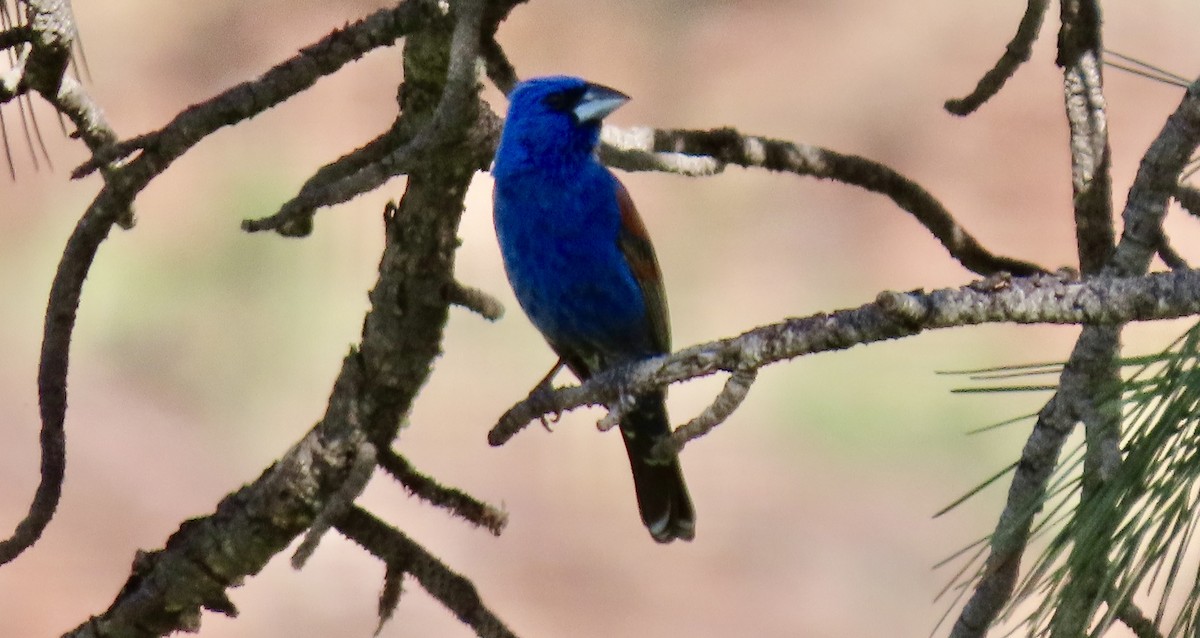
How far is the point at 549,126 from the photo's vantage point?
10.3 ft

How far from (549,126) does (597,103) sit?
12cm

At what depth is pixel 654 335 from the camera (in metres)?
3.29

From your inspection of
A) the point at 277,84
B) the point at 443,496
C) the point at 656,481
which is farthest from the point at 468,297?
the point at 656,481

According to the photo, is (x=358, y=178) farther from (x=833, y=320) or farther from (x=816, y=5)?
(x=816, y=5)

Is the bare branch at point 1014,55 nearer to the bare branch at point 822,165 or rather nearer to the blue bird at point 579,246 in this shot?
the bare branch at point 822,165

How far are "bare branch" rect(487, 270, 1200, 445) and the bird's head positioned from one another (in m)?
1.51

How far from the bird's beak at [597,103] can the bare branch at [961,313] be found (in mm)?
1453

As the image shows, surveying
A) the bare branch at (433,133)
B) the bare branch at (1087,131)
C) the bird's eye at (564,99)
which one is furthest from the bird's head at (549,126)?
the bare branch at (433,133)

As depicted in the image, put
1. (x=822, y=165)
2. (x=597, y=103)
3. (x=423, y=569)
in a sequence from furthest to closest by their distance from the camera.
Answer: (x=597, y=103) < (x=822, y=165) < (x=423, y=569)

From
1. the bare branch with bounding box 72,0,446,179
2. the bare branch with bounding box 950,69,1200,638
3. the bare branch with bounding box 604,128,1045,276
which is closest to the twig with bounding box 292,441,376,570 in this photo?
the bare branch with bounding box 72,0,446,179

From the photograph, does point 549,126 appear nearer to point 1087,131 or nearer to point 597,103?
point 597,103

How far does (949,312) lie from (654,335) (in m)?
1.88

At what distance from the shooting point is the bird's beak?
10.0 feet

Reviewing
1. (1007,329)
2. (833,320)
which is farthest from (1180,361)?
(1007,329)
